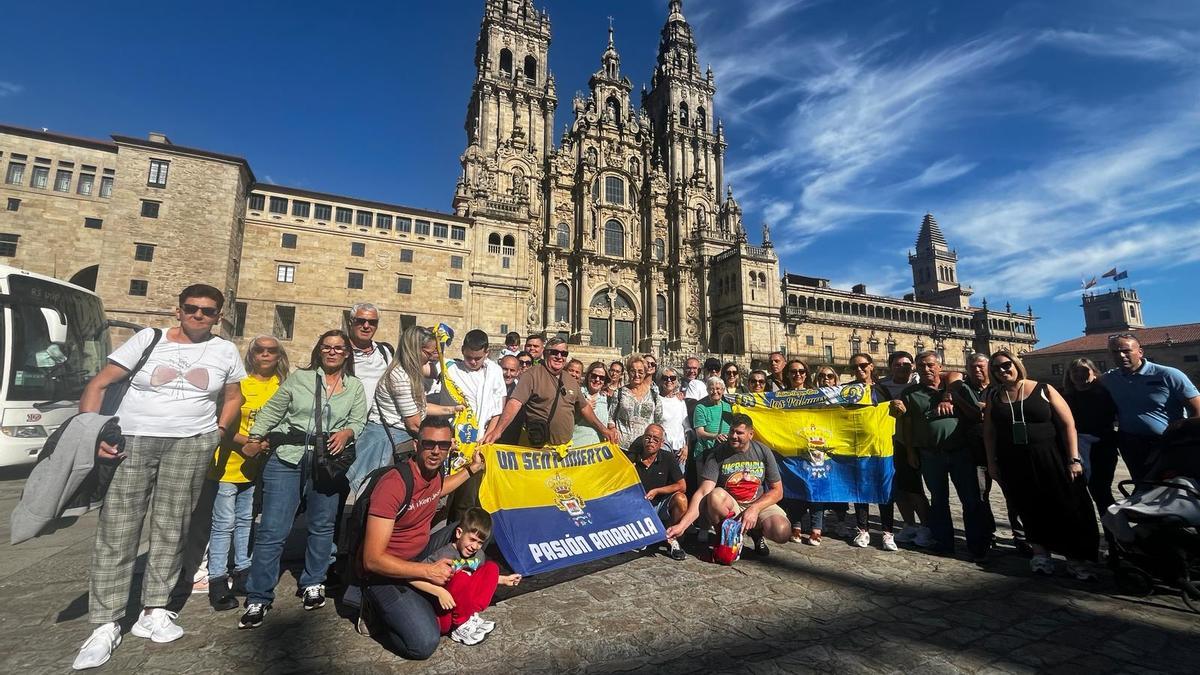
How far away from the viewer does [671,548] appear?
5.29m

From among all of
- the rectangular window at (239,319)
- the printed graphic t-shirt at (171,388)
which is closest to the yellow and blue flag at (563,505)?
the printed graphic t-shirt at (171,388)

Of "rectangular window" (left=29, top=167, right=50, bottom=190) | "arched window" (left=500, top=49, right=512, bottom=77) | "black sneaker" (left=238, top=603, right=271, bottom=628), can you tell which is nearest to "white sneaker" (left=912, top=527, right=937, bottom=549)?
"black sneaker" (left=238, top=603, right=271, bottom=628)

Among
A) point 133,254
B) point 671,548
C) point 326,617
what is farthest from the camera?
point 133,254

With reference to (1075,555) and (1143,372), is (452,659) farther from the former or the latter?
(1143,372)

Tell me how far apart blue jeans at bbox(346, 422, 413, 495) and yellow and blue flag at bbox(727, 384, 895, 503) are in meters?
4.38

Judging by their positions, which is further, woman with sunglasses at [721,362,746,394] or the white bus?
the white bus

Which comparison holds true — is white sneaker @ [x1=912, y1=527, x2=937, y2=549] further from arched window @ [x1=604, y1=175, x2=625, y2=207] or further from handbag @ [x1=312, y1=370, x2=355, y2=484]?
arched window @ [x1=604, y1=175, x2=625, y2=207]

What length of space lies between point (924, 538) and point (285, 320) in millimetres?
30575

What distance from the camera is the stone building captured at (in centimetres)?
2281

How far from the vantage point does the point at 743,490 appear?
5535mm

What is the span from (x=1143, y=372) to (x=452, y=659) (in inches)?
301

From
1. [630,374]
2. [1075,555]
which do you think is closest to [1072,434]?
[1075,555]

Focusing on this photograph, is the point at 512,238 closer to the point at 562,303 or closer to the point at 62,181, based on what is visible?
the point at 562,303

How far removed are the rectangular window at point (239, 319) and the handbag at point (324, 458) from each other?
2729 cm
